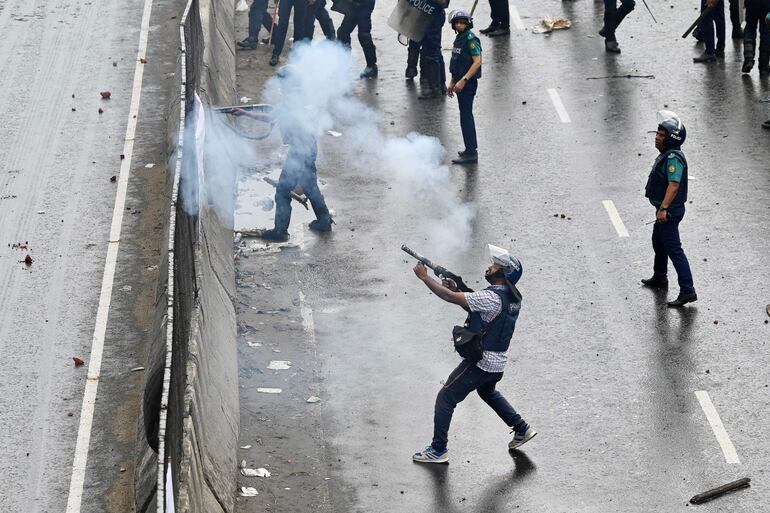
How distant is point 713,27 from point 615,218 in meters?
5.80

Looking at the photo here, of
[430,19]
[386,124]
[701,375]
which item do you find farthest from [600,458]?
[430,19]

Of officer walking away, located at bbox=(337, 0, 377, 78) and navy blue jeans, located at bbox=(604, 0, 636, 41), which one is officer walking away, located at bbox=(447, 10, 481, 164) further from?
navy blue jeans, located at bbox=(604, 0, 636, 41)

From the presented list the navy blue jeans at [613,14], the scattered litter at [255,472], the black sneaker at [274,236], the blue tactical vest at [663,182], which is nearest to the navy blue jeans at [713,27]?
the navy blue jeans at [613,14]

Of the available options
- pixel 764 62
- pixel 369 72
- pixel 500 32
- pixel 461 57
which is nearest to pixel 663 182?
pixel 461 57

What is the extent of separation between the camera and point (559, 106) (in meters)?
19.5

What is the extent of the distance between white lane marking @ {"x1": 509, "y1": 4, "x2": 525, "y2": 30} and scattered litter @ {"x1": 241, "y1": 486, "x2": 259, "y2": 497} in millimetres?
13339

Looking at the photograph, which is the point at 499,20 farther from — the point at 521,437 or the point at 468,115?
the point at 521,437

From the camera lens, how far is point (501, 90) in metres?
20.2

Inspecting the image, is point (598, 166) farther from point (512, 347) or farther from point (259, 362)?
point (259, 362)

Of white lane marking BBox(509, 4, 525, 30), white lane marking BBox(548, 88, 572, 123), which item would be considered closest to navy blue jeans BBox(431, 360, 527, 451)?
white lane marking BBox(548, 88, 572, 123)

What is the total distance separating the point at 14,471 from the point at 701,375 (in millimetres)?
6368

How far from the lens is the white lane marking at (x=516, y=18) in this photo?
2270 centimetres

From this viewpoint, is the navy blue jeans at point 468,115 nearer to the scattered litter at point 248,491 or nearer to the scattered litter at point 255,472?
the scattered litter at point 255,472

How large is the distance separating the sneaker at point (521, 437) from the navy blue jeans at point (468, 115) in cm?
686
